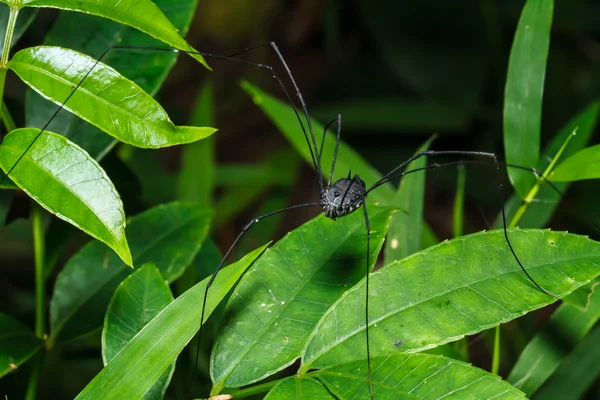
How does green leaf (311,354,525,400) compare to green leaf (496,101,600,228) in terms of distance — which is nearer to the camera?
green leaf (311,354,525,400)

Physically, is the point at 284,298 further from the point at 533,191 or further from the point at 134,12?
the point at 533,191

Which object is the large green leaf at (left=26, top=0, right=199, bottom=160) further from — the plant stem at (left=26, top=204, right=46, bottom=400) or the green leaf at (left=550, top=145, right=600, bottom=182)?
the green leaf at (left=550, top=145, right=600, bottom=182)

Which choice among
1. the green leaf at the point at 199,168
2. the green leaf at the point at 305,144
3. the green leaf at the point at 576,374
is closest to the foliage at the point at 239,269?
the green leaf at the point at 305,144

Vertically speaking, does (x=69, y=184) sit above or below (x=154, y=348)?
above

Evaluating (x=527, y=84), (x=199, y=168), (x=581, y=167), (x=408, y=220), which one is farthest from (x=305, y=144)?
(x=199, y=168)

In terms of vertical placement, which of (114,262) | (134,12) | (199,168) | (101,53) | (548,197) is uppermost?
(134,12)

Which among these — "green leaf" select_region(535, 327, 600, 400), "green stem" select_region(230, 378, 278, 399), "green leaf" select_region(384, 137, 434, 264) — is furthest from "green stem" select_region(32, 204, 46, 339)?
"green leaf" select_region(535, 327, 600, 400)
